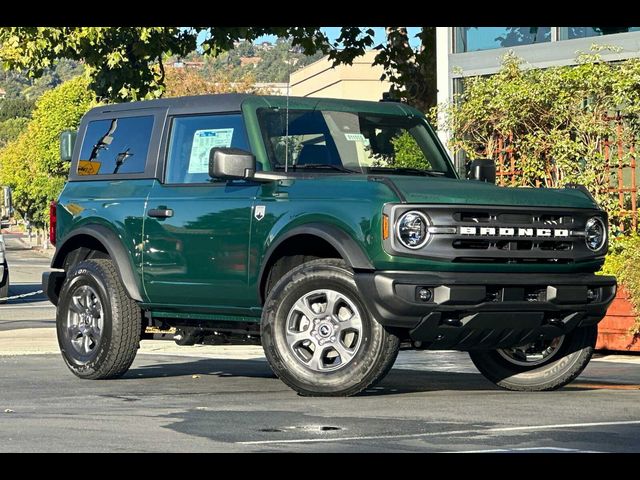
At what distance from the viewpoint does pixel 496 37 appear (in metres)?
23.3

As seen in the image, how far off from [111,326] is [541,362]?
3.32m

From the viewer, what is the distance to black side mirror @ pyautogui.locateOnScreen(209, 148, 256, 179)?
38.2ft

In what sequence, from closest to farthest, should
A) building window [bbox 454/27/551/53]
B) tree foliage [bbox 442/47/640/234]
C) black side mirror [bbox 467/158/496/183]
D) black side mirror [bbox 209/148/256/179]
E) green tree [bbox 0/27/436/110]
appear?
black side mirror [bbox 209/148/256/179] < black side mirror [bbox 467/158/496/183] < tree foliage [bbox 442/47/640/234] < green tree [bbox 0/27/436/110] < building window [bbox 454/27/551/53]

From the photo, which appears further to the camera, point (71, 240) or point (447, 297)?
point (71, 240)

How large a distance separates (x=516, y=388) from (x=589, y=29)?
10.6 metres

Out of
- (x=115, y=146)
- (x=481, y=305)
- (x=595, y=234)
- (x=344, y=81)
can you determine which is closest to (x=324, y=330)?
(x=481, y=305)

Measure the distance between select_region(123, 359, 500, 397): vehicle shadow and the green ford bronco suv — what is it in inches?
18.1

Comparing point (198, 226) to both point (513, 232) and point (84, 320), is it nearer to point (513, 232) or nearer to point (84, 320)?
point (84, 320)

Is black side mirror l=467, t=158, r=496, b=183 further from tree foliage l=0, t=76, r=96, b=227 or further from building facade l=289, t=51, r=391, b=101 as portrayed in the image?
tree foliage l=0, t=76, r=96, b=227

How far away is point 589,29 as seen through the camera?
A: 72.6 feet

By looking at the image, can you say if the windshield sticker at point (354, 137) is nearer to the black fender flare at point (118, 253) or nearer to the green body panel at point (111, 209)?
the green body panel at point (111, 209)

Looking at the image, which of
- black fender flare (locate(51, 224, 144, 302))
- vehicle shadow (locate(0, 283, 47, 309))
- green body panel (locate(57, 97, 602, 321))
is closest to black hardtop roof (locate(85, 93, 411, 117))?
green body panel (locate(57, 97, 602, 321))
